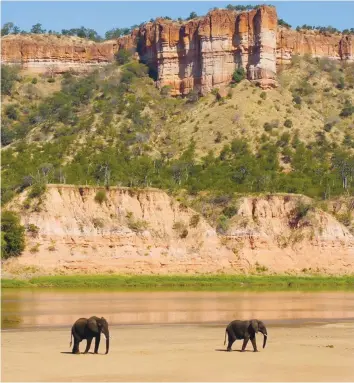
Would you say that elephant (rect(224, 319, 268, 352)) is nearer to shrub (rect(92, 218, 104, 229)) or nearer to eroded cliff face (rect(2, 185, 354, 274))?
eroded cliff face (rect(2, 185, 354, 274))

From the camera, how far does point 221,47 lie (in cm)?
11738

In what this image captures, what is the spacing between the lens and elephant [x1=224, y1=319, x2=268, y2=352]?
90.0 ft

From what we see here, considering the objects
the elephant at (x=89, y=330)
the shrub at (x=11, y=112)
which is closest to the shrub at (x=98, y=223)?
the elephant at (x=89, y=330)

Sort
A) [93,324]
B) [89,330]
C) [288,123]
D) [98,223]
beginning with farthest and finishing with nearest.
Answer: [288,123] < [98,223] < [89,330] < [93,324]

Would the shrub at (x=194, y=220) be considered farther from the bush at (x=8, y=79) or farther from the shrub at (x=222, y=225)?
the bush at (x=8, y=79)

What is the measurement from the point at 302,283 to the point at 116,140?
40.4 meters

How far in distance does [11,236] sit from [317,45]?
71265 mm

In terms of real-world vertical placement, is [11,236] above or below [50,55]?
below

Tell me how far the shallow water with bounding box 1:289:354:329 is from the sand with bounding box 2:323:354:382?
4.92 metres

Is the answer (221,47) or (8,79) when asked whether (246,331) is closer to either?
(221,47)

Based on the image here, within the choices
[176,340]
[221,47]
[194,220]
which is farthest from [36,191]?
[221,47]

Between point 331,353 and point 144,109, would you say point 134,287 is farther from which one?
point 144,109

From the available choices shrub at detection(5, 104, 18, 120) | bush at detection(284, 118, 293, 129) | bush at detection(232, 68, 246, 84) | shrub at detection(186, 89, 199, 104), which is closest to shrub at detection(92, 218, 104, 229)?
bush at detection(284, 118, 293, 129)

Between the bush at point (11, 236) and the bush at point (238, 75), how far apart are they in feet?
165
